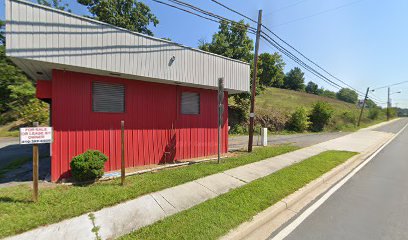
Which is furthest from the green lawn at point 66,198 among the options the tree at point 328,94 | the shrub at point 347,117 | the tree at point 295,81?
the tree at point 328,94

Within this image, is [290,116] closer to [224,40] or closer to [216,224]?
[224,40]

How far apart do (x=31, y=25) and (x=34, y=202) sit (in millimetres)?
3923

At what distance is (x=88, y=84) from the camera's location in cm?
679

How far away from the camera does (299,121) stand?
26.3 m

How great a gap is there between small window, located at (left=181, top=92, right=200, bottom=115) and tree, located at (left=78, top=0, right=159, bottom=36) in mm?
21659

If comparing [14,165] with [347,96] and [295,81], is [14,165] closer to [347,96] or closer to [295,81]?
[295,81]

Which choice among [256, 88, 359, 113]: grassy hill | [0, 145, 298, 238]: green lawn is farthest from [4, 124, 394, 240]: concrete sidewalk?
[256, 88, 359, 113]: grassy hill

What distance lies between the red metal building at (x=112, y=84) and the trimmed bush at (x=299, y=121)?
19.0 meters

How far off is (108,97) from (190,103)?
3346 mm

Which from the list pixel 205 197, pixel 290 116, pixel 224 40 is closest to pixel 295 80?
pixel 290 116

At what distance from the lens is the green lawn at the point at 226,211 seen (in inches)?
144

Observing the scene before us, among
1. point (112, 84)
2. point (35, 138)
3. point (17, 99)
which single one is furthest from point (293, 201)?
point (17, 99)

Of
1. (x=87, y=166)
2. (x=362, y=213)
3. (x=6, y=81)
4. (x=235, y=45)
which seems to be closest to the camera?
(x=362, y=213)

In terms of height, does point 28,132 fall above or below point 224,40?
below
